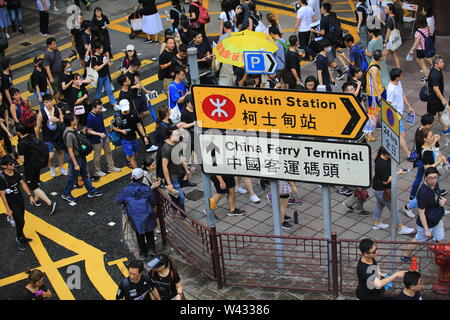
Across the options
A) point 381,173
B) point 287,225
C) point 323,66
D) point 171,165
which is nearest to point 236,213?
point 287,225

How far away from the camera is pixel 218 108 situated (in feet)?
33.8

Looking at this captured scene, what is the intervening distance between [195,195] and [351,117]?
16.4ft

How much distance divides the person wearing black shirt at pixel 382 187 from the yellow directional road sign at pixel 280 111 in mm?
1522

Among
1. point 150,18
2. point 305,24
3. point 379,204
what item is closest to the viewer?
point 379,204

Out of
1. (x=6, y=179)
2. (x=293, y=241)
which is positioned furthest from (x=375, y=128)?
(x=6, y=179)

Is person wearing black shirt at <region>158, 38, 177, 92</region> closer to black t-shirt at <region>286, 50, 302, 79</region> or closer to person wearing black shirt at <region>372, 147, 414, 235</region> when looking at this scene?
black t-shirt at <region>286, 50, 302, 79</region>

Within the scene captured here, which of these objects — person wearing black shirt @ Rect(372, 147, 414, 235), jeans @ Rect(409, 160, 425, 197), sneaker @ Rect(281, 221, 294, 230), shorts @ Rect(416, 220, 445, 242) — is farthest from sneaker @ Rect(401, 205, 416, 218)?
sneaker @ Rect(281, 221, 294, 230)

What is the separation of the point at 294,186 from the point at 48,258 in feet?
14.5

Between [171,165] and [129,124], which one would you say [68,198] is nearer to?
[129,124]

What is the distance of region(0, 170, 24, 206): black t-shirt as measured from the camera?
12.1m

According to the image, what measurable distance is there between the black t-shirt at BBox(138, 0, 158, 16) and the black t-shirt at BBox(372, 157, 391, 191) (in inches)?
430

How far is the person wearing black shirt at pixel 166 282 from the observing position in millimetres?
9797

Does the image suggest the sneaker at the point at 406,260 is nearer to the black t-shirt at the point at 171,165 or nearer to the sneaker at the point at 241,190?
the sneaker at the point at 241,190
